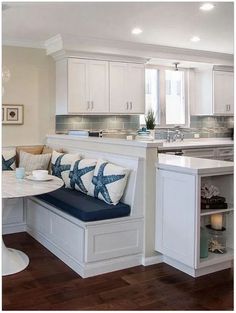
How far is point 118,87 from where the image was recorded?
18.0 feet

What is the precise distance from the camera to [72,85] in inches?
202

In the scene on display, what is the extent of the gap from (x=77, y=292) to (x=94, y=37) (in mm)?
3304

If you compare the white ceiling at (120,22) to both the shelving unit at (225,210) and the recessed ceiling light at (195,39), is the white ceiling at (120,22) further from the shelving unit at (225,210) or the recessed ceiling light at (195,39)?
the shelving unit at (225,210)

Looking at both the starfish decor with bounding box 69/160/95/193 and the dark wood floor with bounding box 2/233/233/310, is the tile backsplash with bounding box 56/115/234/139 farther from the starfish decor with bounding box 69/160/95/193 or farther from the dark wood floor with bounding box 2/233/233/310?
the dark wood floor with bounding box 2/233/233/310

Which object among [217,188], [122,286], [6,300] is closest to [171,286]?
[122,286]

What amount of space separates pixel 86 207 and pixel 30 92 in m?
2.43

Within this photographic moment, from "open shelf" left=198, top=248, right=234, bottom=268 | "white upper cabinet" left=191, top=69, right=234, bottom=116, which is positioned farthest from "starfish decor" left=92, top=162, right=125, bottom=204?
"white upper cabinet" left=191, top=69, right=234, bottom=116

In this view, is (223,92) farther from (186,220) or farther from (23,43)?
(186,220)

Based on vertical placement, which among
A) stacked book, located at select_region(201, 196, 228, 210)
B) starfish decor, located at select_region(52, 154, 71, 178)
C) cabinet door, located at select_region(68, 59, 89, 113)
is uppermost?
cabinet door, located at select_region(68, 59, 89, 113)

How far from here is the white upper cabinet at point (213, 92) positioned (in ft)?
20.8

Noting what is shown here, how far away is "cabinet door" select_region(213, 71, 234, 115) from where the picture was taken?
6.34 m

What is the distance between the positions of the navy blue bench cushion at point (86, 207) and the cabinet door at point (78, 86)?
5.56 ft

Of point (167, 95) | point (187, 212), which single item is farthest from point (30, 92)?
point (187, 212)

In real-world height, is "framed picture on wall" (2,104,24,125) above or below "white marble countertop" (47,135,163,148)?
above
